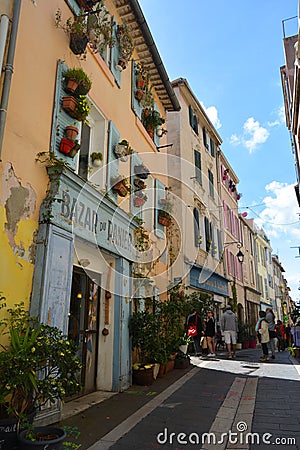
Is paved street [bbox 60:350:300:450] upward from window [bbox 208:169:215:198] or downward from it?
downward

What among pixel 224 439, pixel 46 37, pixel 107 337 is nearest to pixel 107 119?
pixel 46 37

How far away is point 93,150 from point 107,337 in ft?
12.0

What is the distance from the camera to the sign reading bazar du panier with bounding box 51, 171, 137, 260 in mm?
4957

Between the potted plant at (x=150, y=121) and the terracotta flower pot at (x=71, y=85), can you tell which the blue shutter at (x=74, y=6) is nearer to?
the terracotta flower pot at (x=71, y=85)

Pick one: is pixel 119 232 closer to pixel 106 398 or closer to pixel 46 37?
pixel 106 398

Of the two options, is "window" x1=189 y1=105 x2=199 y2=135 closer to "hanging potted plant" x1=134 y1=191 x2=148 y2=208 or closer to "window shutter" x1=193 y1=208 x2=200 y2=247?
"window shutter" x1=193 y1=208 x2=200 y2=247

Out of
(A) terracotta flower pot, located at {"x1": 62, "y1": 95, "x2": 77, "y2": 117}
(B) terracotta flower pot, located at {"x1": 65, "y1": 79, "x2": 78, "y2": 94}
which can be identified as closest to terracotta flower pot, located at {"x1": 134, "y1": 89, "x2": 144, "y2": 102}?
(B) terracotta flower pot, located at {"x1": 65, "y1": 79, "x2": 78, "y2": 94}

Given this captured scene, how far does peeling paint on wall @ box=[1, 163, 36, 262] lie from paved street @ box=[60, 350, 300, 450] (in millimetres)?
2236

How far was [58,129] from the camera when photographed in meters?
Answer: 5.23

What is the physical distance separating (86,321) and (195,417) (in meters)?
2.59

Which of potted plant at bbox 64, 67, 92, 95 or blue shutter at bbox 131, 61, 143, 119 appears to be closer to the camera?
potted plant at bbox 64, 67, 92, 95

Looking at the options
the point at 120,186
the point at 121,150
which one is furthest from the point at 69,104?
the point at 120,186

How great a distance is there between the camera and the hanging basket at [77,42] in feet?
19.2

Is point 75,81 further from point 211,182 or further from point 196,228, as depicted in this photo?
point 211,182
